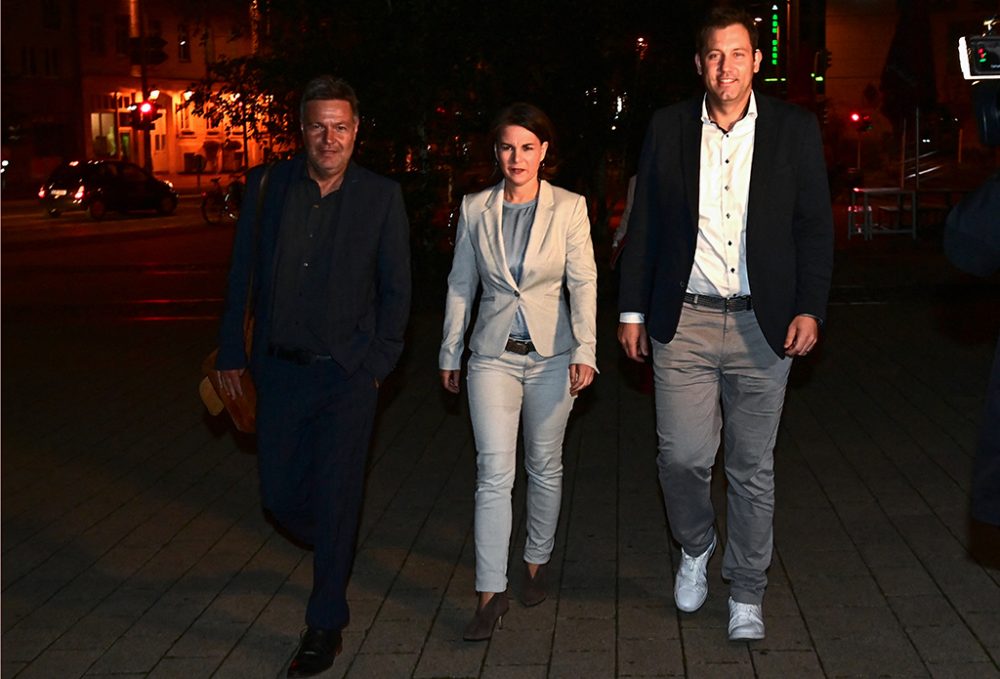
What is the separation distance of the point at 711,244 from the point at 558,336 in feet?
2.19

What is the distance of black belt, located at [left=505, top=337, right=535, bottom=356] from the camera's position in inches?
222

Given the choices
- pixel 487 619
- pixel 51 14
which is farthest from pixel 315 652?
pixel 51 14

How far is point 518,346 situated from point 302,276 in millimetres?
840

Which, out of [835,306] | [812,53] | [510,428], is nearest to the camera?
[510,428]

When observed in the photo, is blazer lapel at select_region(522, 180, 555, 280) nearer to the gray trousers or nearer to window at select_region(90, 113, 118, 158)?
the gray trousers

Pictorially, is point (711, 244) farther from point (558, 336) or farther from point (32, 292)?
point (32, 292)

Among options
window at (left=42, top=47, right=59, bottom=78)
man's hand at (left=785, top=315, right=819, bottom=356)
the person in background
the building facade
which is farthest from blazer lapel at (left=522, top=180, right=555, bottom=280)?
window at (left=42, top=47, right=59, bottom=78)

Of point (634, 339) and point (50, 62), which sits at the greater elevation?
point (50, 62)

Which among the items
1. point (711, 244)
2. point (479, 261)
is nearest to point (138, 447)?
point (479, 261)

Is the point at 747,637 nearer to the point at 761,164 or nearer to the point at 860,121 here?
the point at 761,164

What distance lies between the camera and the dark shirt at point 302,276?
534 cm

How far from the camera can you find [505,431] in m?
5.64

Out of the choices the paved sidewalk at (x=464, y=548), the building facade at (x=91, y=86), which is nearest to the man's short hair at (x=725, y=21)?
the paved sidewalk at (x=464, y=548)

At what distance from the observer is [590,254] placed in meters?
5.80
